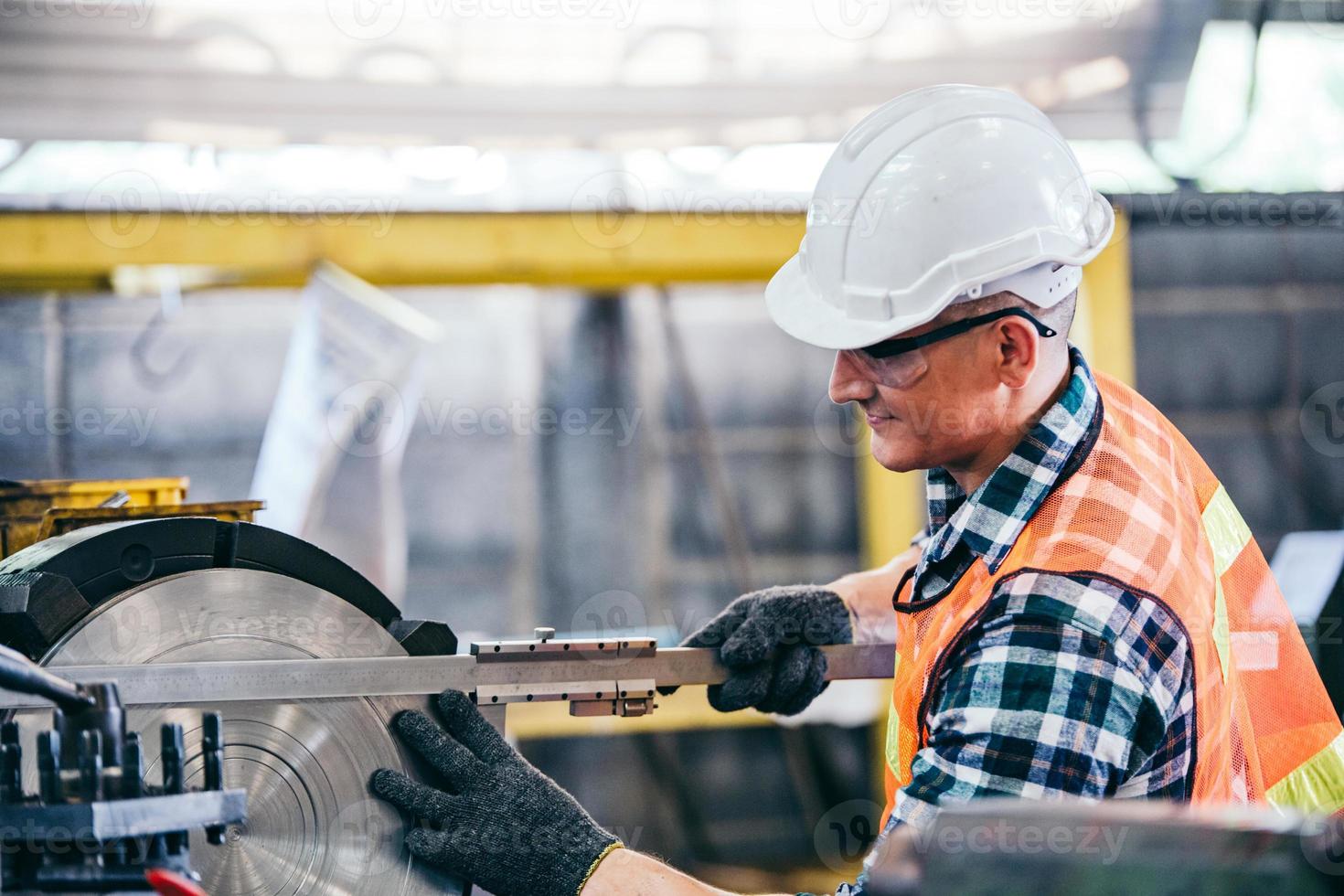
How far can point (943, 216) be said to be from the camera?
159cm

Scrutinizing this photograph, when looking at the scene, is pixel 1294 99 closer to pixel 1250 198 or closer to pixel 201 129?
pixel 1250 198

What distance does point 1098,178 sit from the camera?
4711 mm

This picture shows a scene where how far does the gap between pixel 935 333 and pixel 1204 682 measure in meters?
0.58

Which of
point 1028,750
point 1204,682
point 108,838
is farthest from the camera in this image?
point 1204,682

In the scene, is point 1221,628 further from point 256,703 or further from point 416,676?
point 256,703

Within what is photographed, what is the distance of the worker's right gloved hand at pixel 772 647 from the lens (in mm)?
1908

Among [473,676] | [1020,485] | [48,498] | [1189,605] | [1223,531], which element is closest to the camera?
[1189,605]

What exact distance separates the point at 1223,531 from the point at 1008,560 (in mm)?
510

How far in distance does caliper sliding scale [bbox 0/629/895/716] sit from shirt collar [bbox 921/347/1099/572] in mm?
494

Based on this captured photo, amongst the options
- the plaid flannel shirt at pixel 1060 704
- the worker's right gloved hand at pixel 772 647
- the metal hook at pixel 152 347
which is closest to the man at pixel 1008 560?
the plaid flannel shirt at pixel 1060 704

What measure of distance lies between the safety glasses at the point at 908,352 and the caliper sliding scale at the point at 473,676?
0.55m

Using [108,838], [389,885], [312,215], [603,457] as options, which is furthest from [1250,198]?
[108,838]

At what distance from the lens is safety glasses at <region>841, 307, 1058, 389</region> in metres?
1.58

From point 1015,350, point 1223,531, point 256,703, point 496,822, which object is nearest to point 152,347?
point 256,703
